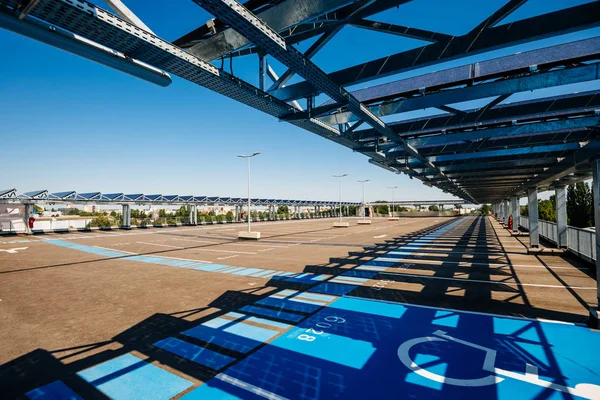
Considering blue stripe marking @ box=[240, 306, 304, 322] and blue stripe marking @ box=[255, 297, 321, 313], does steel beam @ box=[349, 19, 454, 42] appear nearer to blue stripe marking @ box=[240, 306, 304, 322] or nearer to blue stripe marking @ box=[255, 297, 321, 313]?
blue stripe marking @ box=[240, 306, 304, 322]

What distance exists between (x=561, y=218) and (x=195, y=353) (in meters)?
21.0

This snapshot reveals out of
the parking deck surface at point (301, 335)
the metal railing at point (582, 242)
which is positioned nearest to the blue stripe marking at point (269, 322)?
the parking deck surface at point (301, 335)

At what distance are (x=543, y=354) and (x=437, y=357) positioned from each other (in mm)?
2010

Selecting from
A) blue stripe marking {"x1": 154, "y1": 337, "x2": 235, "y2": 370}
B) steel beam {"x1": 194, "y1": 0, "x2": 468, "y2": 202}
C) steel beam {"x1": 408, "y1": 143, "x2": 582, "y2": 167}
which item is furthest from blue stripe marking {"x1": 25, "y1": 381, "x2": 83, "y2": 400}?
steel beam {"x1": 408, "y1": 143, "x2": 582, "y2": 167}

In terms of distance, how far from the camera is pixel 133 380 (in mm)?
4871

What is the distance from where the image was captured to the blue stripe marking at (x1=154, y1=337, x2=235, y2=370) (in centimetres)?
537

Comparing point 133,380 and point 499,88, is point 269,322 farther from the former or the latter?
point 499,88

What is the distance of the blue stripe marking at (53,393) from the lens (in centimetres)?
443

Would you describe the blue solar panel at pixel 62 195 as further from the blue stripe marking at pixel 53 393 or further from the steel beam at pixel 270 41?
the steel beam at pixel 270 41

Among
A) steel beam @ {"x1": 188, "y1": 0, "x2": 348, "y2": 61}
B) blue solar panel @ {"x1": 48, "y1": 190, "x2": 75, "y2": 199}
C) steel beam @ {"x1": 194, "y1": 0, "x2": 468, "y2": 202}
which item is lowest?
blue solar panel @ {"x1": 48, "y1": 190, "x2": 75, "y2": 199}

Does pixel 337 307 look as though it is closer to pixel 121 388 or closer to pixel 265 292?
pixel 265 292

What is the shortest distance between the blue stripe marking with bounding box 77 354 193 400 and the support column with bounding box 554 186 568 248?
21.3m

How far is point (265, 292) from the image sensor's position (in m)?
9.91

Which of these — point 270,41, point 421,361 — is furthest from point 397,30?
point 421,361
